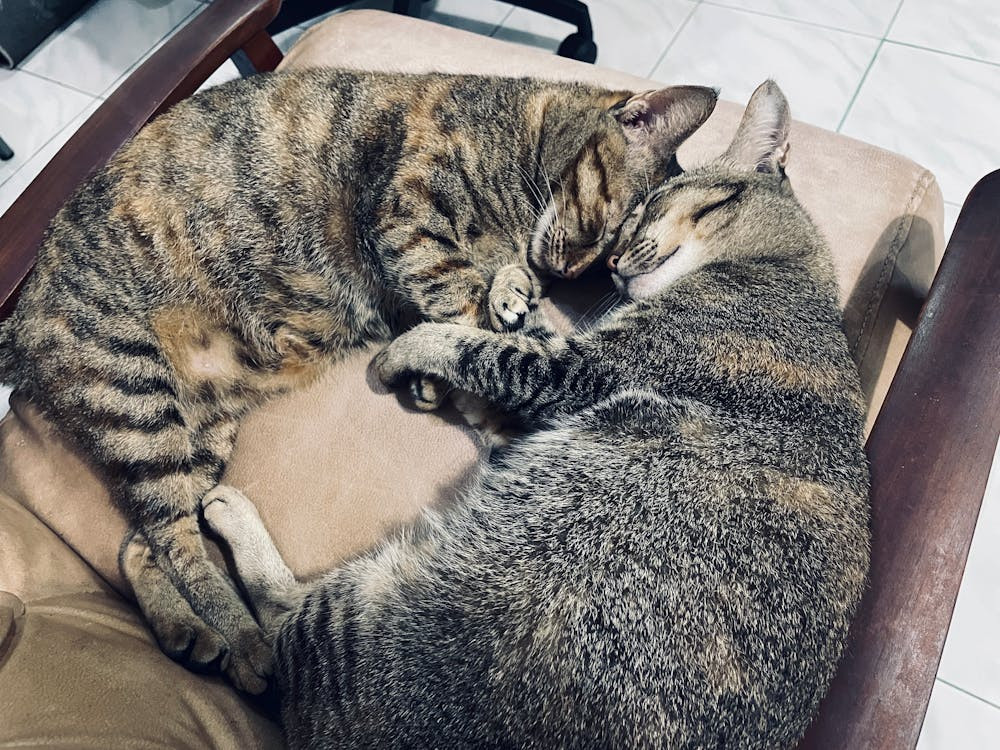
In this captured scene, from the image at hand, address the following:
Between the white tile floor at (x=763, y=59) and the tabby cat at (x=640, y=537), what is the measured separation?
1.27 meters

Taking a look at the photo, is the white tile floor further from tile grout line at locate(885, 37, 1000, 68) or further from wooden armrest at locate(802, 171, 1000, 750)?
wooden armrest at locate(802, 171, 1000, 750)

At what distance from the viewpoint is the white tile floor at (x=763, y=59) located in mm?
2268

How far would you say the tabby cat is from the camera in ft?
2.82

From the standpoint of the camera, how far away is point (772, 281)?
3.90 feet

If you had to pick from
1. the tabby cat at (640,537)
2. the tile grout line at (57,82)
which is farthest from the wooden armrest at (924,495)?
the tile grout line at (57,82)

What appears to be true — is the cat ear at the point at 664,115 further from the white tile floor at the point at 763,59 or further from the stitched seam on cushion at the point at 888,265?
the white tile floor at the point at 763,59

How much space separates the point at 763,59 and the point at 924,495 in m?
2.13

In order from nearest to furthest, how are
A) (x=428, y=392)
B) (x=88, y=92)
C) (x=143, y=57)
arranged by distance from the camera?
(x=428, y=392) < (x=88, y=92) < (x=143, y=57)

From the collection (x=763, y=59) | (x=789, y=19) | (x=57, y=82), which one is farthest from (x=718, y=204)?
(x=57, y=82)

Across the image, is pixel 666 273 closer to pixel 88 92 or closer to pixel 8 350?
pixel 8 350

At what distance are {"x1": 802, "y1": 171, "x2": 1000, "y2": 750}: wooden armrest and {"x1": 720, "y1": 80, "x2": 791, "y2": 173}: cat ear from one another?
1.27ft

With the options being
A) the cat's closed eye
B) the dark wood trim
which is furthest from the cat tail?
the cat's closed eye

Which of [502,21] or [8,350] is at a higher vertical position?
[8,350]

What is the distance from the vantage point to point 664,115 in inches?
51.2
